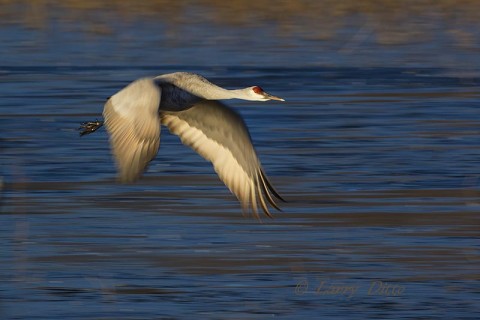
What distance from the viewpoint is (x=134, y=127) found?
26.7ft

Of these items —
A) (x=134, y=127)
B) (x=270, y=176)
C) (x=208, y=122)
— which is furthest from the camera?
(x=270, y=176)

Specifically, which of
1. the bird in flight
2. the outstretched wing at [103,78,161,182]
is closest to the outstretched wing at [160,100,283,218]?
the bird in flight

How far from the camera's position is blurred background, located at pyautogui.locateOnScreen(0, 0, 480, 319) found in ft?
24.9

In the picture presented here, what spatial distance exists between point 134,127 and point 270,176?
2850 millimetres

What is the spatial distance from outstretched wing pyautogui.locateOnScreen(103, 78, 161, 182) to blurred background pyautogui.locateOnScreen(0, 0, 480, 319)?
0.53 metres

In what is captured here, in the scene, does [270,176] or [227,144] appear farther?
[270,176]

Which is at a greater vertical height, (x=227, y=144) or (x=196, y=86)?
(x=196, y=86)
